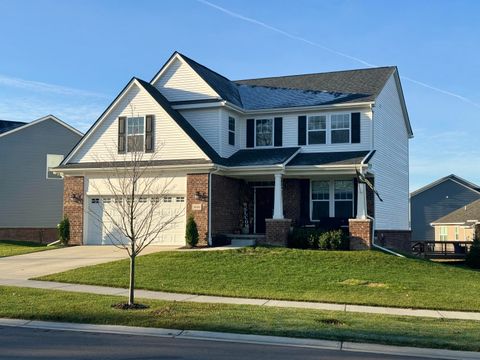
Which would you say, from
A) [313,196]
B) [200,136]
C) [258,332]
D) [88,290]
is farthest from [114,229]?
[258,332]

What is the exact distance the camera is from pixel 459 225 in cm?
4822

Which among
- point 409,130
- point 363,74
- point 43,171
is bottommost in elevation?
point 43,171

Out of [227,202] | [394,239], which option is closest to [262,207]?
[227,202]

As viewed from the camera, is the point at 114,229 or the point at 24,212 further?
the point at 24,212

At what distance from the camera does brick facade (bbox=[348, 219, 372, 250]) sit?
Result: 23.4 m

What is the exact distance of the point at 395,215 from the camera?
1184 inches

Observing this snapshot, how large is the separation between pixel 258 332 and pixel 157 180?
16429 mm

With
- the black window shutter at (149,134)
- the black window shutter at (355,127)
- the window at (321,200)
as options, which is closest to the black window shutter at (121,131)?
the black window shutter at (149,134)

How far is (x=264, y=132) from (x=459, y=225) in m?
26.1

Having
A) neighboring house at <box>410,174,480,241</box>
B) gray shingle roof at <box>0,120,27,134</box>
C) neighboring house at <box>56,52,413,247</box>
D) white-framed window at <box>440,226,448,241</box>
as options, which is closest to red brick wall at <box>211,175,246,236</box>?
neighboring house at <box>56,52,413,247</box>

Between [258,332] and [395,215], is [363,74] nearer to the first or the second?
[395,215]

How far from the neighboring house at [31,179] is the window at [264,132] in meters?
15.1

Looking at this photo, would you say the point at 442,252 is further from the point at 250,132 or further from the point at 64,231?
the point at 64,231

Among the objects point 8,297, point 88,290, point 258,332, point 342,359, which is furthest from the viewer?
point 88,290
